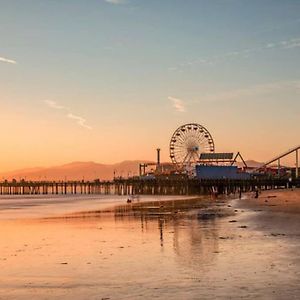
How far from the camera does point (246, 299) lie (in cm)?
1034

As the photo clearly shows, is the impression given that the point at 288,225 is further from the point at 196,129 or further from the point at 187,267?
the point at 196,129

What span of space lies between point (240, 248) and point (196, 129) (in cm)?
12975

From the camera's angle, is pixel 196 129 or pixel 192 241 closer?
pixel 192 241

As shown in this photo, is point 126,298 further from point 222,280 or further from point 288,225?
point 288,225

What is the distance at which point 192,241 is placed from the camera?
20781 mm

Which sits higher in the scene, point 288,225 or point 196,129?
point 196,129

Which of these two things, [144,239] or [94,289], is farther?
[144,239]

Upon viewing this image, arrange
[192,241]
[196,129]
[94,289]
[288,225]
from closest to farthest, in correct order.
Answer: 1. [94,289]
2. [192,241]
3. [288,225]
4. [196,129]

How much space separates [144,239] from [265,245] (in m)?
5.75

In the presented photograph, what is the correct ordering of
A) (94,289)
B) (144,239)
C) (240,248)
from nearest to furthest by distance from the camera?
1. (94,289)
2. (240,248)
3. (144,239)

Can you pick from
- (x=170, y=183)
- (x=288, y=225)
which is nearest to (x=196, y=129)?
(x=170, y=183)

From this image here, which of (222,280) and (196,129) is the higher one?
(196,129)

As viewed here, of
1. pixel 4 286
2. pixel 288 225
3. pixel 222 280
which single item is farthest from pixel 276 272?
pixel 288 225

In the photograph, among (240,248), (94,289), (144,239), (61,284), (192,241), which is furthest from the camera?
(144,239)
